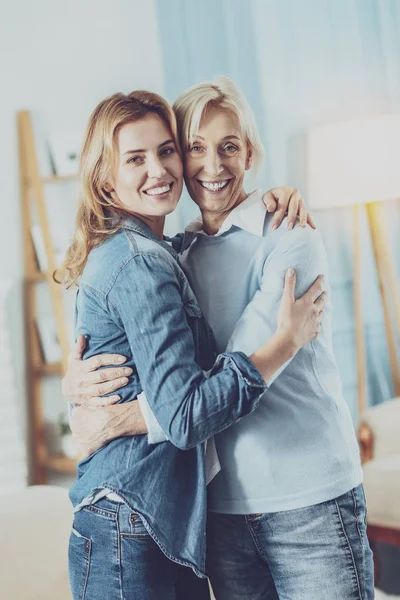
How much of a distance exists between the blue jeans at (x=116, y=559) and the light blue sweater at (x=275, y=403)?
16 cm

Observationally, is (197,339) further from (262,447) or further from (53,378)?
(53,378)

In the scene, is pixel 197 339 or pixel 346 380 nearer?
pixel 197 339

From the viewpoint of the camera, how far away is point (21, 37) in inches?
129

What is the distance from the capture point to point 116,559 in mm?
1193

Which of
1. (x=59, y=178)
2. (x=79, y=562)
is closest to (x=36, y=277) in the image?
(x=59, y=178)

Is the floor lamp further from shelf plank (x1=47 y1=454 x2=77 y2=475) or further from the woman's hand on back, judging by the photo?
the woman's hand on back

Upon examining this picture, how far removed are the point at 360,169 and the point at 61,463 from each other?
1773 millimetres

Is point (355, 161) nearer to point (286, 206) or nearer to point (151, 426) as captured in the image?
point (286, 206)

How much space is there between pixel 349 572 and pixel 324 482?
149mm

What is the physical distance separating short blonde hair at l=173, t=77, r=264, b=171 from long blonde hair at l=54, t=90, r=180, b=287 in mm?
28

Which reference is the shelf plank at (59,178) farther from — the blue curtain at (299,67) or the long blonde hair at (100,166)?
the long blonde hair at (100,166)

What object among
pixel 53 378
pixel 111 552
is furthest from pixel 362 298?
pixel 111 552

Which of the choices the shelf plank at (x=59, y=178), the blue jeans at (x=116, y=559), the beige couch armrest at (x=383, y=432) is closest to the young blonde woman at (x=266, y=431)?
the blue jeans at (x=116, y=559)

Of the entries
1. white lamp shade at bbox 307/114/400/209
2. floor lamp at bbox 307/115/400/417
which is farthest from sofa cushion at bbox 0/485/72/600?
white lamp shade at bbox 307/114/400/209
